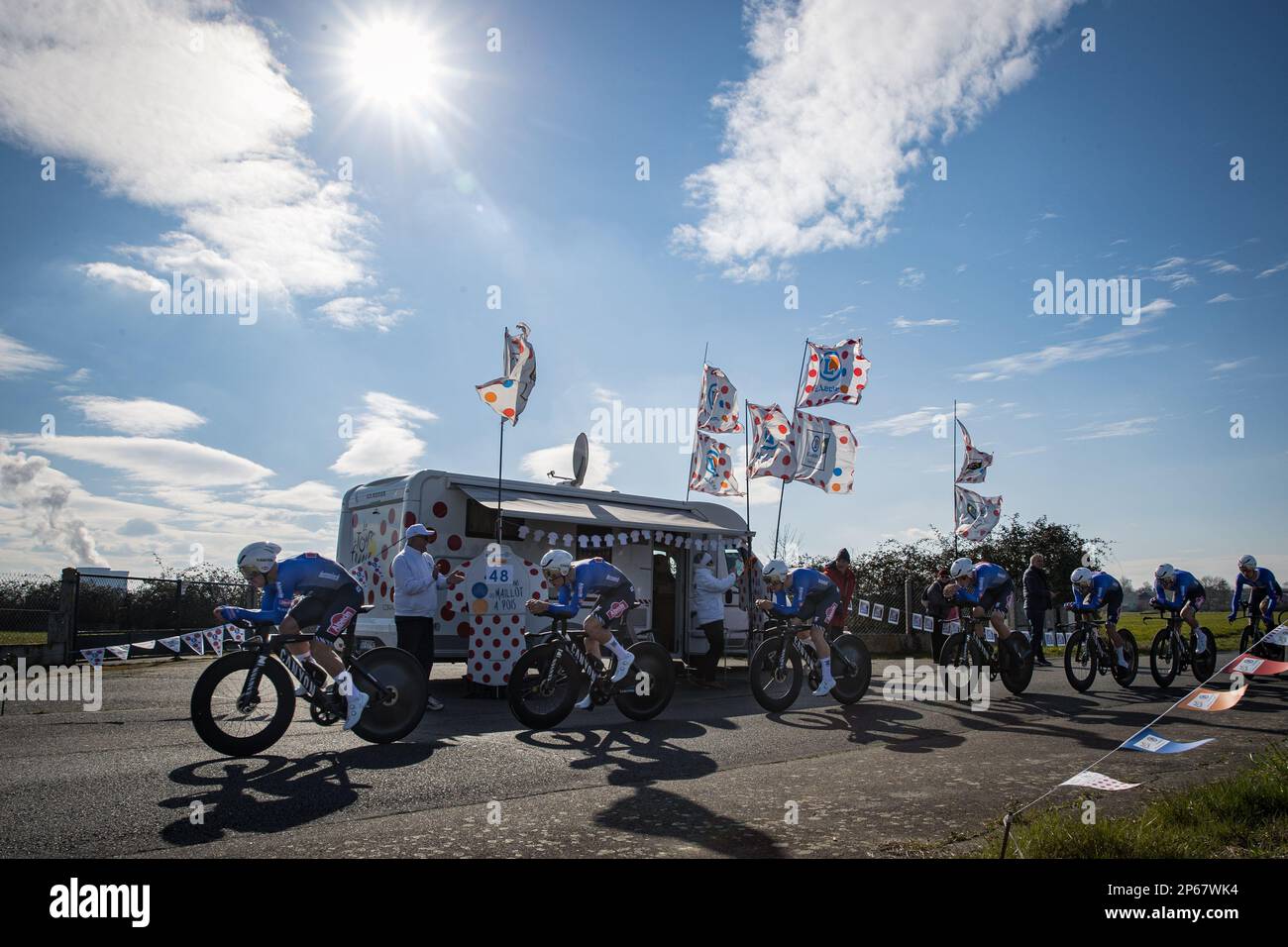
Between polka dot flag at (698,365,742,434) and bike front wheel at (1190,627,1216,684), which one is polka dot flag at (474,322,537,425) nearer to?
polka dot flag at (698,365,742,434)

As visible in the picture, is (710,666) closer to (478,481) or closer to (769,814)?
(478,481)

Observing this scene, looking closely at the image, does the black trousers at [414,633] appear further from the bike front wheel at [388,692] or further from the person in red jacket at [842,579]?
the person in red jacket at [842,579]

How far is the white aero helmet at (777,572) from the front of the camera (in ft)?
31.3

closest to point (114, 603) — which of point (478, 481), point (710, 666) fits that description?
point (478, 481)

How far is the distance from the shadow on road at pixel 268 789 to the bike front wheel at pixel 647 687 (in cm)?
226

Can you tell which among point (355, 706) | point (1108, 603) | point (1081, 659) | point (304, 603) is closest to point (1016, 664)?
point (1081, 659)

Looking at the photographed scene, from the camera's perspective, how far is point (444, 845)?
386 centimetres

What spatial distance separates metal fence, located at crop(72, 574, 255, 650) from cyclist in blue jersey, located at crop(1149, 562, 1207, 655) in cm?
1630

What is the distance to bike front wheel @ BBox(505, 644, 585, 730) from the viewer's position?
7.70 metres

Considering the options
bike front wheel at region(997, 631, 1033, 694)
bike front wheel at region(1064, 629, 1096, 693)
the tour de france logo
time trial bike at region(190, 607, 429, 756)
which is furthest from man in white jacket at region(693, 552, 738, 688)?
the tour de france logo

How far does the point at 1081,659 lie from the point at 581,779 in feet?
27.3

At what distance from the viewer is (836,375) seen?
17594mm
